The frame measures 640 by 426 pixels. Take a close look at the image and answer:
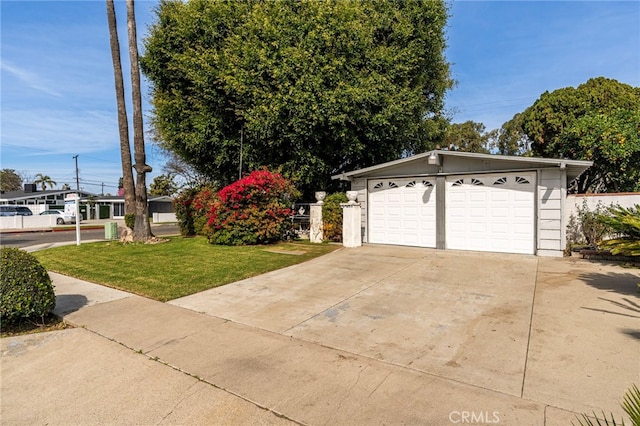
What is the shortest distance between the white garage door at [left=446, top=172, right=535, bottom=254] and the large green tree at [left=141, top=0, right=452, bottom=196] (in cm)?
392

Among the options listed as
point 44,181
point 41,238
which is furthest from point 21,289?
point 44,181

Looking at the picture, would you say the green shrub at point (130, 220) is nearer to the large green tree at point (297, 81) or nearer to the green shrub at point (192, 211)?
the green shrub at point (192, 211)

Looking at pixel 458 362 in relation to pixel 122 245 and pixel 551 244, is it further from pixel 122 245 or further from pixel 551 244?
pixel 122 245

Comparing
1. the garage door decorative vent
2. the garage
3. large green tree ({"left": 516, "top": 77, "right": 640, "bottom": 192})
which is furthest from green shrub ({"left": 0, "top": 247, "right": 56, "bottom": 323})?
large green tree ({"left": 516, "top": 77, "right": 640, "bottom": 192})

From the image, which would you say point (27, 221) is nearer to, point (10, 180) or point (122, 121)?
point (122, 121)

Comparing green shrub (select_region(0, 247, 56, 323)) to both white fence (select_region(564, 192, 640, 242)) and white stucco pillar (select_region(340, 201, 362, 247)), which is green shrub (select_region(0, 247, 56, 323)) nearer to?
white stucco pillar (select_region(340, 201, 362, 247))

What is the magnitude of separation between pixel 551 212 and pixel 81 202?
42.2 m

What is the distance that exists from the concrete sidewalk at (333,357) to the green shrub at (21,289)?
36 centimetres

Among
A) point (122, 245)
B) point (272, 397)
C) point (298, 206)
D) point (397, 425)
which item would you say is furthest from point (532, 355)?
point (122, 245)

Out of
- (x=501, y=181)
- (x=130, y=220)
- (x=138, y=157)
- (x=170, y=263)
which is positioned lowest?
(x=170, y=263)

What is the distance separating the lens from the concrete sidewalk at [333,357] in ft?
8.39

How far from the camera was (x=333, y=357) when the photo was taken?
337 centimetres

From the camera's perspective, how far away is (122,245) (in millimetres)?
11680

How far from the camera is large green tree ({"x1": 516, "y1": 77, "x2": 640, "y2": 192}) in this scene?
12.1 meters
